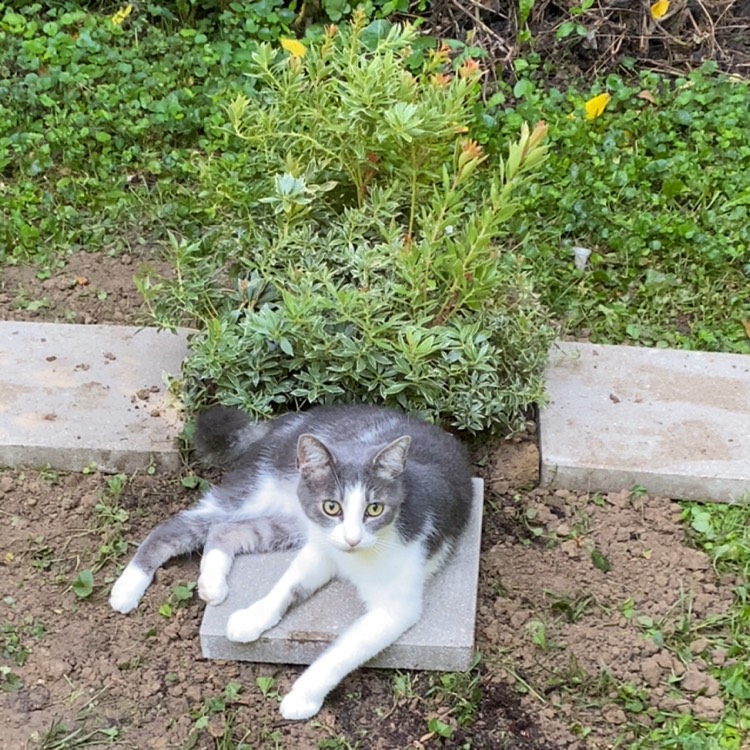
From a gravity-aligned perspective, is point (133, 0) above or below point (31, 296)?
above

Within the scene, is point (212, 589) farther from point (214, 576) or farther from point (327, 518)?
point (327, 518)

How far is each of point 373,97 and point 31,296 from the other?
203 cm

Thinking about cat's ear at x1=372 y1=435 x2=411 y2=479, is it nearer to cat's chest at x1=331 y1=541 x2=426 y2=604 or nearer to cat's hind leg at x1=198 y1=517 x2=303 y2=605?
cat's chest at x1=331 y1=541 x2=426 y2=604

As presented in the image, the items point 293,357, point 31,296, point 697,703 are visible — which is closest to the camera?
point 697,703

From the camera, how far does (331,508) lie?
9.89ft

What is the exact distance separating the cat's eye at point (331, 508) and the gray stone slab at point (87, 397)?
101 cm

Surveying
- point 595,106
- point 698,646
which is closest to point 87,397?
point 698,646

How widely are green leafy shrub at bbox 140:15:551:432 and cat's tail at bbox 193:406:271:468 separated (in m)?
0.05

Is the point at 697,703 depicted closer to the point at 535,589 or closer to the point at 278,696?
the point at 535,589

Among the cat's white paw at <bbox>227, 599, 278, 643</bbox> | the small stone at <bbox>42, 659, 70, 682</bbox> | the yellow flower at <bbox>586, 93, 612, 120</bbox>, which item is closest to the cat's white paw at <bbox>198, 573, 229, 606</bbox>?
the cat's white paw at <bbox>227, 599, 278, 643</bbox>

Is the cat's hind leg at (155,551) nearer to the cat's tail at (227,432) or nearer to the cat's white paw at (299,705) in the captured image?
the cat's tail at (227,432)

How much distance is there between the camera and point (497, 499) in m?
3.81

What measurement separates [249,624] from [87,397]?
1.37 meters

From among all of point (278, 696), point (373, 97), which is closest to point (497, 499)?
point (278, 696)
